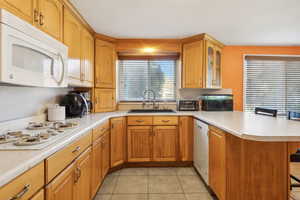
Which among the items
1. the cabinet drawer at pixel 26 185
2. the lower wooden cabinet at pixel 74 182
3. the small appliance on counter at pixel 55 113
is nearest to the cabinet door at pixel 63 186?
the lower wooden cabinet at pixel 74 182

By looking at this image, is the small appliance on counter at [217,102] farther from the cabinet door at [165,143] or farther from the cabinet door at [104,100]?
the cabinet door at [104,100]

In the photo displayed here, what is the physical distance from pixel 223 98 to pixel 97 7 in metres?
2.54

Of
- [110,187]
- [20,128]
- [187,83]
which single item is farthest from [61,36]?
[187,83]

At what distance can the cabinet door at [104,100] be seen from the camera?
2.90 metres

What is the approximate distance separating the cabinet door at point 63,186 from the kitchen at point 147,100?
1 centimetres

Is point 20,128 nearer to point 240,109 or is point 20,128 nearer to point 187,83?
point 187,83

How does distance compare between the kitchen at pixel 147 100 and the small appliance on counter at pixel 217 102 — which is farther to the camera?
the small appliance on counter at pixel 217 102

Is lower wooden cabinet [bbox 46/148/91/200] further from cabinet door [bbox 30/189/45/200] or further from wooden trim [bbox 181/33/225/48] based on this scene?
wooden trim [bbox 181/33/225/48]

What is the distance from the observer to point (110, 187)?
2.24m

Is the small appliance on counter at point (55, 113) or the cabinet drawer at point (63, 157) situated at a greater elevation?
the small appliance on counter at point (55, 113)

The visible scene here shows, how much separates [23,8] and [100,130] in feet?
4.48

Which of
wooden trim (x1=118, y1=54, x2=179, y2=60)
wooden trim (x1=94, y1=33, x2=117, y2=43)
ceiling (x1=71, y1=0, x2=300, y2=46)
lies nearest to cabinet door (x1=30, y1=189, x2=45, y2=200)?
ceiling (x1=71, y1=0, x2=300, y2=46)

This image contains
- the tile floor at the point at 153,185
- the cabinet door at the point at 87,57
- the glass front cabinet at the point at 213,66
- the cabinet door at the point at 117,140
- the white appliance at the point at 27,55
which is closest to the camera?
the white appliance at the point at 27,55

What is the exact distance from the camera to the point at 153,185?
7.48 feet
